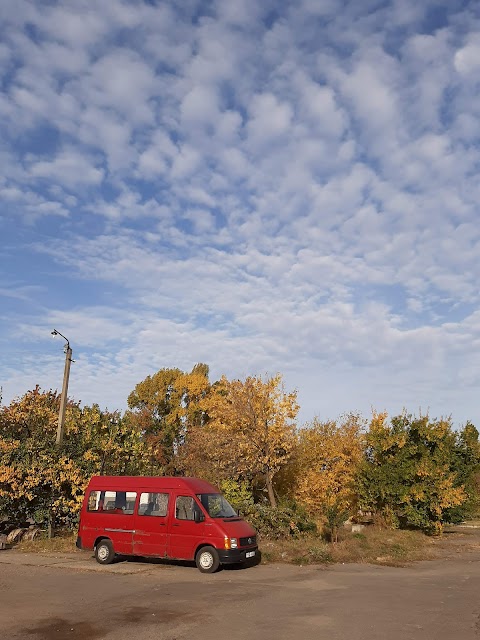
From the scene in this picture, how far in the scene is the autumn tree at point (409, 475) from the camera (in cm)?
2241

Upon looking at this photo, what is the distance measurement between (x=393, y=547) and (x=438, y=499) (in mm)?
4769

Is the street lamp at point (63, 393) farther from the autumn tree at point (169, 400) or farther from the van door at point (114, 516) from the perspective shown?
the autumn tree at point (169, 400)

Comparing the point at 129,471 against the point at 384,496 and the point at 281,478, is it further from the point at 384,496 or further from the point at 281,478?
the point at 384,496

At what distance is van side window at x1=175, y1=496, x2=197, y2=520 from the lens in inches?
575

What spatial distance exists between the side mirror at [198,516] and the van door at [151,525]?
95cm

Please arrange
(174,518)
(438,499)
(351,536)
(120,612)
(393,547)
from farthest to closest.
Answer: (438,499), (351,536), (393,547), (174,518), (120,612)

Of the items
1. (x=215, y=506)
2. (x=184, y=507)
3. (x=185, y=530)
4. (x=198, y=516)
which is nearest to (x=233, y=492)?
(x=215, y=506)

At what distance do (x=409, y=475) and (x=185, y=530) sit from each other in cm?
1204

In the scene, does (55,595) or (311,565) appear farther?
(311,565)

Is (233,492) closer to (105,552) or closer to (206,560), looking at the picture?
(105,552)

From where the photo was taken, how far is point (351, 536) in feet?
65.1

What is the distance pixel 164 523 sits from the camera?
48.7 ft

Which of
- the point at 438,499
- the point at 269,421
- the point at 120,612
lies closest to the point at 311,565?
the point at 120,612

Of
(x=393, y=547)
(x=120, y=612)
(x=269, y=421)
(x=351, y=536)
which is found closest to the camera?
(x=120, y=612)
